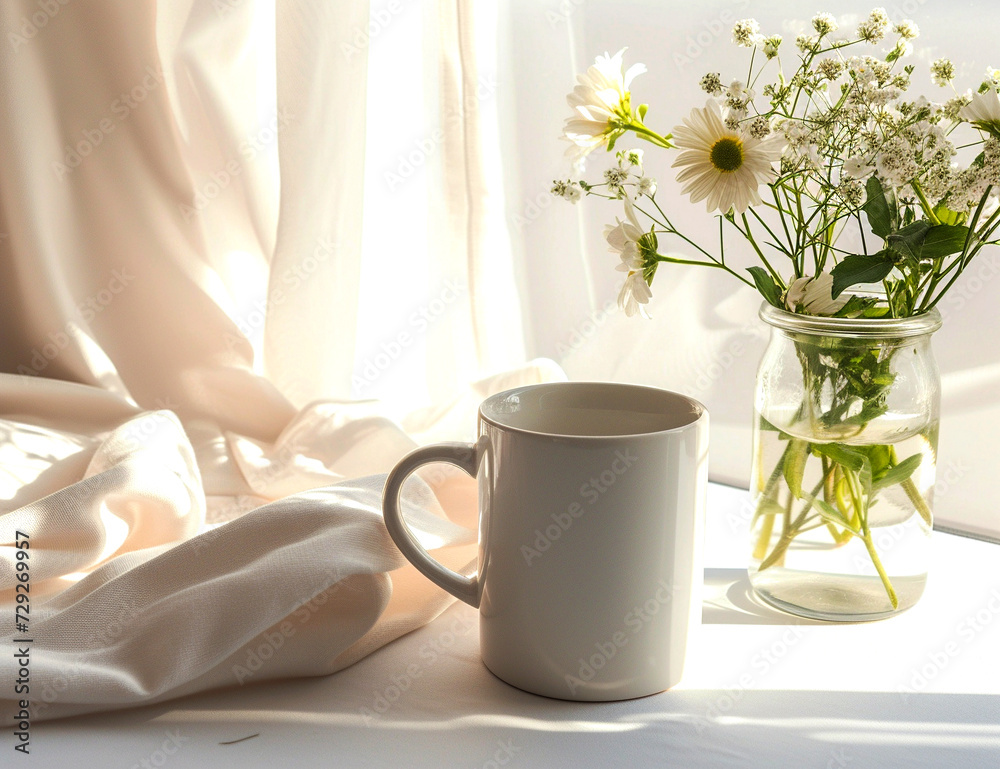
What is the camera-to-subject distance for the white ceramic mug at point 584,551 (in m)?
0.48

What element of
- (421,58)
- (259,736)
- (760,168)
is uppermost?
(421,58)

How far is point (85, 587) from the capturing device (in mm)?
581

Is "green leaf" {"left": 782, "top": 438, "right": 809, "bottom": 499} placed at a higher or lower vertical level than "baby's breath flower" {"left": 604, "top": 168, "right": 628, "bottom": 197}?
lower

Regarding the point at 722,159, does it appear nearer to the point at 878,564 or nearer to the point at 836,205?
the point at 836,205

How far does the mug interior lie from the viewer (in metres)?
0.56

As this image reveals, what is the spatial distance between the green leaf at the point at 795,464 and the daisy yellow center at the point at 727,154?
7.0 inches

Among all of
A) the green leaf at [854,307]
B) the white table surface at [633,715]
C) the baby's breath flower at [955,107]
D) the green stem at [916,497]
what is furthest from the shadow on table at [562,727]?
the baby's breath flower at [955,107]

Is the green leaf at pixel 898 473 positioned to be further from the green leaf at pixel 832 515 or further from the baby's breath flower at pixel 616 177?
the baby's breath flower at pixel 616 177

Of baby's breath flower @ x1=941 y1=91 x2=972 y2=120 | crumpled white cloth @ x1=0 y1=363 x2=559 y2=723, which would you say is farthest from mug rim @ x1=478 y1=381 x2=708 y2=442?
baby's breath flower @ x1=941 y1=91 x2=972 y2=120

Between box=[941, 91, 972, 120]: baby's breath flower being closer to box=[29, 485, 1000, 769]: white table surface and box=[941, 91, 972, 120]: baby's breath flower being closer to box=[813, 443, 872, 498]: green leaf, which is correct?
box=[813, 443, 872, 498]: green leaf

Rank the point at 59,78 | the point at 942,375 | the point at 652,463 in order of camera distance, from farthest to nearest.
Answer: the point at 59,78 < the point at 942,375 < the point at 652,463

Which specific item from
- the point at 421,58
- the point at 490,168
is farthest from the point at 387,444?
the point at 421,58

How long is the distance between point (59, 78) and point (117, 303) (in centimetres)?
22

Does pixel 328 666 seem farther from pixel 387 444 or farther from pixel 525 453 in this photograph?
pixel 387 444
